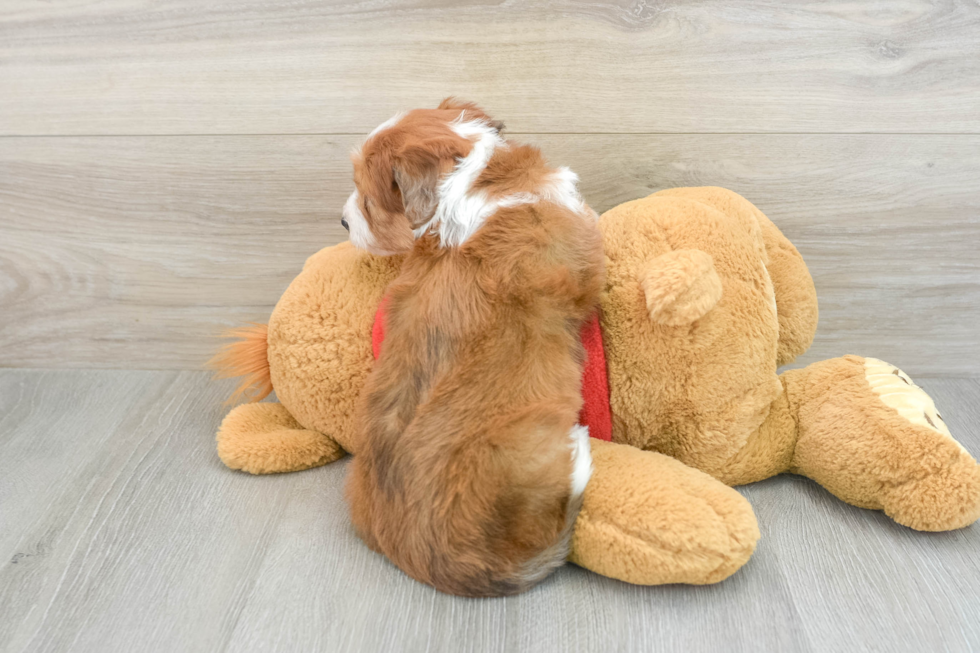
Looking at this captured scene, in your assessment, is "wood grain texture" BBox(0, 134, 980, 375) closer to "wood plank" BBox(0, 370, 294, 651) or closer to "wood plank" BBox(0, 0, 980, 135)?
"wood plank" BBox(0, 0, 980, 135)

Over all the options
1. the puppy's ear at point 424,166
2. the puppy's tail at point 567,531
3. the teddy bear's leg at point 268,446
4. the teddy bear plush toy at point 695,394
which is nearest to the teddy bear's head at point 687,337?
the teddy bear plush toy at point 695,394

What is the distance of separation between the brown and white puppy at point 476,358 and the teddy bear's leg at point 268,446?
0.75 ft

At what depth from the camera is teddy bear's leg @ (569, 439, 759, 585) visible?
2.35 ft

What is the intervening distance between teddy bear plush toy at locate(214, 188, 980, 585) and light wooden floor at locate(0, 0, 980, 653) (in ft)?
0.21

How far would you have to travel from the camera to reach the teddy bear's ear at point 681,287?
746mm

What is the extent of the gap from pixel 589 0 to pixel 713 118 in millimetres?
232

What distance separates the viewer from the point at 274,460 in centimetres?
96

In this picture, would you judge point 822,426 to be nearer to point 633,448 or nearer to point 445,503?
point 633,448

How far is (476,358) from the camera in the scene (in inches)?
28.2

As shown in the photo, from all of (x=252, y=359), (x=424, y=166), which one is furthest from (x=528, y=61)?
(x=252, y=359)

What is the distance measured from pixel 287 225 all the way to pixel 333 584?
1.81ft

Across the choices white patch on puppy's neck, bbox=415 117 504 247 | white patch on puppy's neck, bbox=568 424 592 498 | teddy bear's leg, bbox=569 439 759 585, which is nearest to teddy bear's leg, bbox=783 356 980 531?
teddy bear's leg, bbox=569 439 759 585

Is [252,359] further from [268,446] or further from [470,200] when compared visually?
[470,200]

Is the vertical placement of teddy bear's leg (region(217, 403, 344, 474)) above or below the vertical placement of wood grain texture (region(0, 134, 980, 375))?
below
